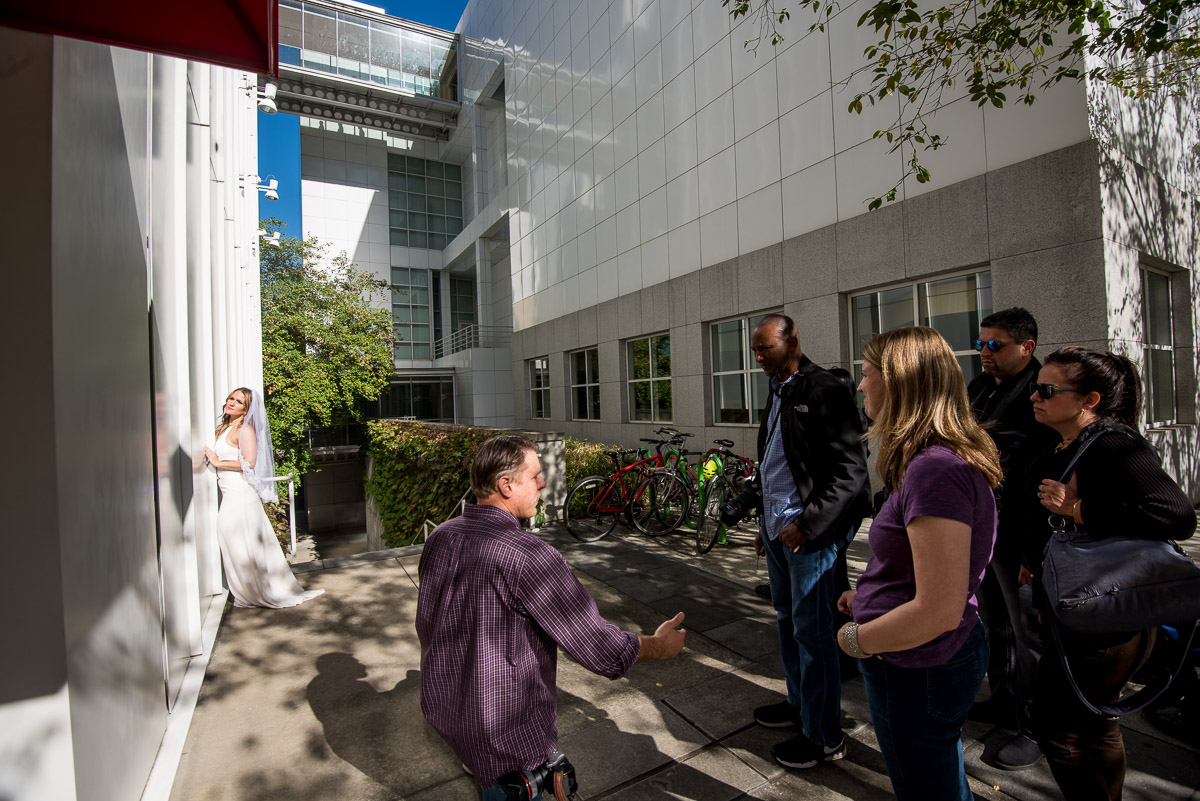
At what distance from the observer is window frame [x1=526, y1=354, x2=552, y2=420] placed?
17.0 meters

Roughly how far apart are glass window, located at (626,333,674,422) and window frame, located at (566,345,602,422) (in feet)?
4.39

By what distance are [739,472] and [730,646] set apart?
3.97 meters

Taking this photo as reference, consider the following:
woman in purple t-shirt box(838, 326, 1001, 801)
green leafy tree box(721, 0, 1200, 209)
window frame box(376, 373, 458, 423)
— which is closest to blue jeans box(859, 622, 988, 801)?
woman in purple t-shirt box(838, 326, 1001, 801)

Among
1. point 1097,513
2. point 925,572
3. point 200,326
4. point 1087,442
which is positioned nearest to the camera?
point 925,572

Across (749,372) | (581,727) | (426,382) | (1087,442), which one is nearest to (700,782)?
(581,727)

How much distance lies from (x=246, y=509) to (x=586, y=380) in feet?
34.9

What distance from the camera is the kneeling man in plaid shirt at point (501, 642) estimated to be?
165cm

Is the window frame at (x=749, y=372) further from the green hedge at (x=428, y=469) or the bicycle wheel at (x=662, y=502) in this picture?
the bicycle wheel at (x=662, y=502)

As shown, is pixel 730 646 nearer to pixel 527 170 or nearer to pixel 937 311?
pixel 937 311

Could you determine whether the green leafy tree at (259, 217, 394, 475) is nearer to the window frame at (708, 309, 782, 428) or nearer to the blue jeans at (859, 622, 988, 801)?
the window frame at (708, 309, 782, 428)

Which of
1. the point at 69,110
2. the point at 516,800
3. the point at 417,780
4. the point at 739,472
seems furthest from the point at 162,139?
the point at 739,472

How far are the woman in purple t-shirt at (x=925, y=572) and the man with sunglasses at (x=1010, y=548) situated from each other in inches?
56.3

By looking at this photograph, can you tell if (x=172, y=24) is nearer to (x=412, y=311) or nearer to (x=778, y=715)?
(x=778, y=715)

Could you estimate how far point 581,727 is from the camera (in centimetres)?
309
